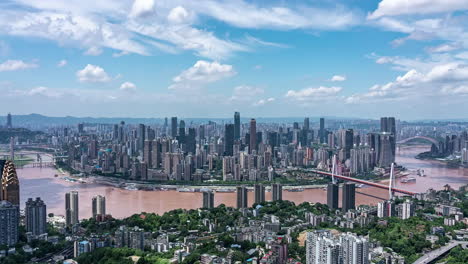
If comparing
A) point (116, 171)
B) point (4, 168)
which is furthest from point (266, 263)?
point (116, 171)

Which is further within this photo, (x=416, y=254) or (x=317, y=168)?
(x=317, y=168)

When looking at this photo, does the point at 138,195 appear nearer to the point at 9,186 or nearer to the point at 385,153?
the point at 9,186

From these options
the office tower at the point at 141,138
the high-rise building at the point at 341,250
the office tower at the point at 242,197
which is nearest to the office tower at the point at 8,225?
the high-rise building at the point at 341,250

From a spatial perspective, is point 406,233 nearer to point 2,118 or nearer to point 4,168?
point 4,168

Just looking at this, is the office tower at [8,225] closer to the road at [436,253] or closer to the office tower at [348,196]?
the road at [436,253]

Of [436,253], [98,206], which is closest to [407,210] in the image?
[436,253]
